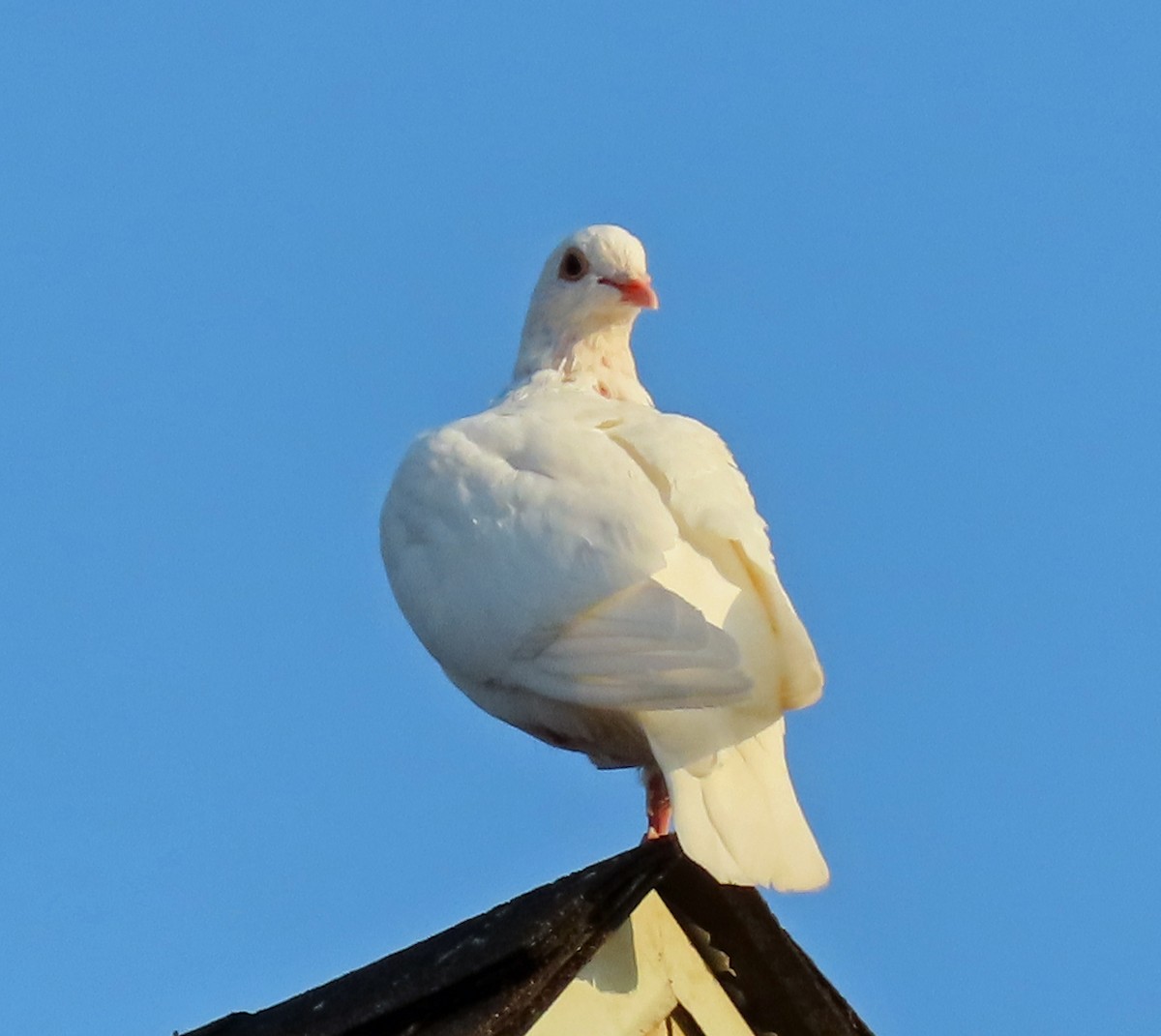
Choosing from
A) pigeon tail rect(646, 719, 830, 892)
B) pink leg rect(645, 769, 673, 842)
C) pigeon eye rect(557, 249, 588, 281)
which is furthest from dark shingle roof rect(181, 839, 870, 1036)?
pigeon eye rect(557, 249, 588, 281)

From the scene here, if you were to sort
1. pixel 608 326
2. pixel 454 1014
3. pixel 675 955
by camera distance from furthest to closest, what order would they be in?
pixel 608 326, pixel 675 955, pixel 454 1014

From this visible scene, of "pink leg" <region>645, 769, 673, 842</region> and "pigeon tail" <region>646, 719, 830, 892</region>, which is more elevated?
"pink leg" <region>645, 769, 673, 842</region>

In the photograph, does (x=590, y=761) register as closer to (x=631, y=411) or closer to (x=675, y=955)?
(x=631, y=411)

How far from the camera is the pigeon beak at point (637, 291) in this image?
9.96 metres

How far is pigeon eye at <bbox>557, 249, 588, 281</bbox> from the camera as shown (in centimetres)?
1027

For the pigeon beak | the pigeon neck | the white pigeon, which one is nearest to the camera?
the white pigeon

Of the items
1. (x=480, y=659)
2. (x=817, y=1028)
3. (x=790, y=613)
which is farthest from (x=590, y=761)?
(x=817, y=1028)

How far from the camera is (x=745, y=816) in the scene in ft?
22.6

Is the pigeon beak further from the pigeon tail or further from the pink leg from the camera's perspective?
the pigeon tail

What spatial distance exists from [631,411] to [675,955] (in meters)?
3.14

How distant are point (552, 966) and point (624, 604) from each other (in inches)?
76.9

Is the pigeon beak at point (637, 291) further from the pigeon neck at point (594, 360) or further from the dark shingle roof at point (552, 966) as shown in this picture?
the dark shingle roof at point (552, 966)

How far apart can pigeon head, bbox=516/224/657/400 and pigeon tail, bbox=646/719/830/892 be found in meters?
3.16

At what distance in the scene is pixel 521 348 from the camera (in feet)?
34.5
